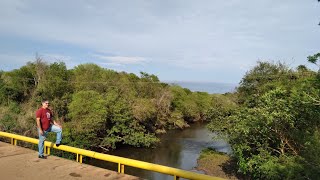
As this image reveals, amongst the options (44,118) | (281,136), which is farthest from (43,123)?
(281,136)

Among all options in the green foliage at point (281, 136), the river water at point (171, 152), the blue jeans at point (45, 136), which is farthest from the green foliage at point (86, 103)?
the blue jeans at point (45, 136)

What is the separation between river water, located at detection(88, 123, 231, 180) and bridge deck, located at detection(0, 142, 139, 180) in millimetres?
18803

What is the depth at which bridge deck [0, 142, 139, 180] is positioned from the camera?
20.0ft

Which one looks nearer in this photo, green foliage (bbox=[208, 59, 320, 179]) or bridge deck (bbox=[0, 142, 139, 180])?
bridge deck (bbox=[0, 142, 139, 180])

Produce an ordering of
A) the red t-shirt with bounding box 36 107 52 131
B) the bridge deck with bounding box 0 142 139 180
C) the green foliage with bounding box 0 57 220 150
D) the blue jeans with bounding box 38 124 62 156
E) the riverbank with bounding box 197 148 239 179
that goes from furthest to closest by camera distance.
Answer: the green foliage with bounding box 0 57 220 150, the riverbank with bounding box 197 148 239 179, the red t-shirt with bounding box 36 107 52 131, the blue jeans with bounding box 38 124 62 156, the bridge deck with bounding box 0 142 139 180

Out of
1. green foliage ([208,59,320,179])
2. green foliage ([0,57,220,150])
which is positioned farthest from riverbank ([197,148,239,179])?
green foliage ([0,57,220,150])

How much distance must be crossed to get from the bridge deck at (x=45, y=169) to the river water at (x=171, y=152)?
18.8 m

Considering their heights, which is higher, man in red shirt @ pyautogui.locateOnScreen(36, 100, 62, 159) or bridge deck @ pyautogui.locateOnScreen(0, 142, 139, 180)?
man in red shirt @ pyautogui.locateOnScreen(36, 100, 62, 159)

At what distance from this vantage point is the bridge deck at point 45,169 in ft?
20.0

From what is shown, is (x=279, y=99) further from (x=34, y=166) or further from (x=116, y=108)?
(x=116, y=108)

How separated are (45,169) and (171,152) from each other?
98.6 feet

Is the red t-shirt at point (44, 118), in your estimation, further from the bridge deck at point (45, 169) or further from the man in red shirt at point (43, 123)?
the bridge deck at point (45, 169)

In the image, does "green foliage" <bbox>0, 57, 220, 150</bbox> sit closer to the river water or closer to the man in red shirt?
the river water

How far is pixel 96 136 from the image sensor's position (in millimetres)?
33219
